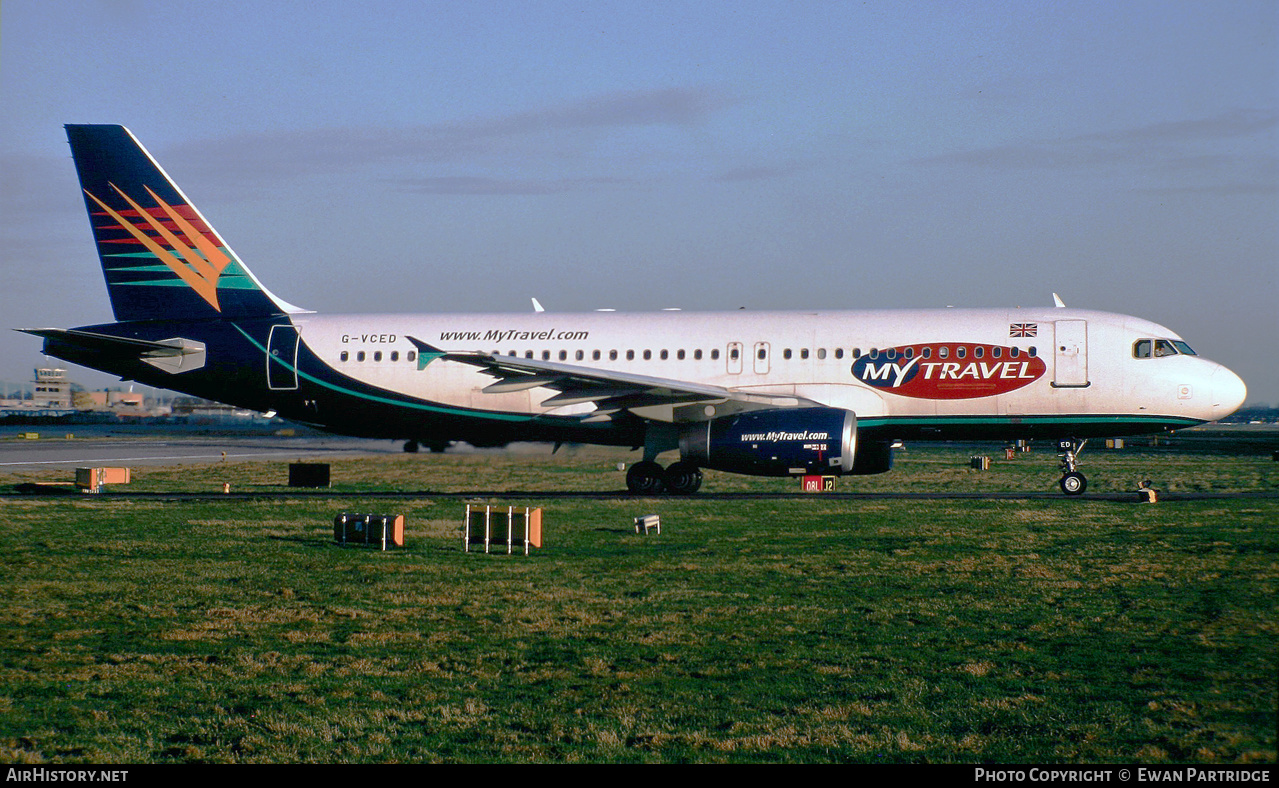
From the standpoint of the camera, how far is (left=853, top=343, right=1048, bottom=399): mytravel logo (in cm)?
2488

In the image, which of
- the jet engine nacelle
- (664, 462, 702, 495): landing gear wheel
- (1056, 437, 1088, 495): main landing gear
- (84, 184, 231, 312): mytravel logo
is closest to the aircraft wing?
the jet engine nacelle

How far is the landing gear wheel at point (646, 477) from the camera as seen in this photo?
2722 cm

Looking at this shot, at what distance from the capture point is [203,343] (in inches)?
1136

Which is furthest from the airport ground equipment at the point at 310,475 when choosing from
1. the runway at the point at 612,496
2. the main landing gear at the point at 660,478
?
the main landing gear at the point at 660,478

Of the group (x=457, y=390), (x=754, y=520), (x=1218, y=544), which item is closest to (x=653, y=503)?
(x=754, y=520)

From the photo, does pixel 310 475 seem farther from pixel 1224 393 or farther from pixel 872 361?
pixel 1224 393

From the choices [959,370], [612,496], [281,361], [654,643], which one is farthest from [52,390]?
[654,643]

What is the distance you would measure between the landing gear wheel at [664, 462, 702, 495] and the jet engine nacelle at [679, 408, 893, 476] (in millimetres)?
2074

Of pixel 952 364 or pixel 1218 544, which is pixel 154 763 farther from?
pixel 952 364

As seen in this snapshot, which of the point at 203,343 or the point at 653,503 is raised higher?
the point at 203,343

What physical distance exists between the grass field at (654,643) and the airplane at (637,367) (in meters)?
4.94

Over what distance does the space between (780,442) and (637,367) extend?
4883 mm

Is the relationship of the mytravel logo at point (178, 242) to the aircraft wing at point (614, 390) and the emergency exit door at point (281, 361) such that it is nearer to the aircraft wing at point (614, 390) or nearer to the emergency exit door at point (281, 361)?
the emergency exit door at point (281, 361)

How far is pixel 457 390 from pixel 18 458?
30.4 meters
